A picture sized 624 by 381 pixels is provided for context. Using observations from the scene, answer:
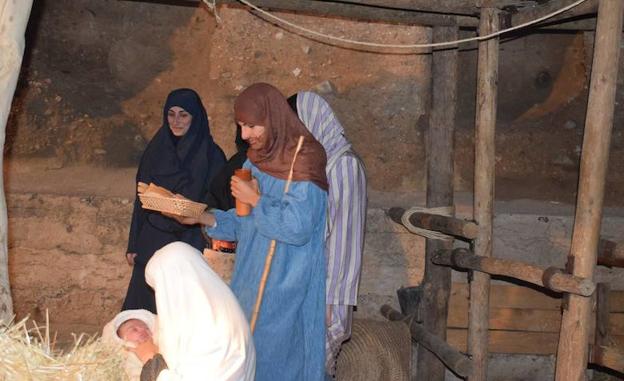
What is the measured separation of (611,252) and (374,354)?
1397 mm

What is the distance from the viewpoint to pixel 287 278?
4.12 m

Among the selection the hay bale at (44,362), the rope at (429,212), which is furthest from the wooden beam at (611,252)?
the hay bale at (44,362)

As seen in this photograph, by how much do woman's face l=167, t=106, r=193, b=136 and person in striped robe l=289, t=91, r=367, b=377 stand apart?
98 centimetres

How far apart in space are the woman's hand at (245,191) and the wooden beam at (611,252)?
1.79 meters

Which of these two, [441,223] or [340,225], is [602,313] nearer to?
[441,223]

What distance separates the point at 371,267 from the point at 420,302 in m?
0.39

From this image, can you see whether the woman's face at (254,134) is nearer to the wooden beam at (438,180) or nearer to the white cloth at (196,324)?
the white cloth at (196,324)

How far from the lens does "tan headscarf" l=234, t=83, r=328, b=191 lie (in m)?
4.09

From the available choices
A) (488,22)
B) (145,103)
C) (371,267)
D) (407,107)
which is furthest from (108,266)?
(488,22)

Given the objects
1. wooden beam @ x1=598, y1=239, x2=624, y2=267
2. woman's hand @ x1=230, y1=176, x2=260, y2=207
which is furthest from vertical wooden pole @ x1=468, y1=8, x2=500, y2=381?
woman's hand @ x1=230, y1=176, x2=260, y2=207

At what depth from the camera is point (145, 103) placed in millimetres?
6520

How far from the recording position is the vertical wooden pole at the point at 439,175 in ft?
18.8

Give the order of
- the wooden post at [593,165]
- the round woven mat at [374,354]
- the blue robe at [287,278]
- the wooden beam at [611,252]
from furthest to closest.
Result: the round woven mat at [374,354]
the wooden beam at [611,252]
the wooden post at [593,165]
the blue robe at [287,278]

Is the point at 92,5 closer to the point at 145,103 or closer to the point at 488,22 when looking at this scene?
the point at 145,103
